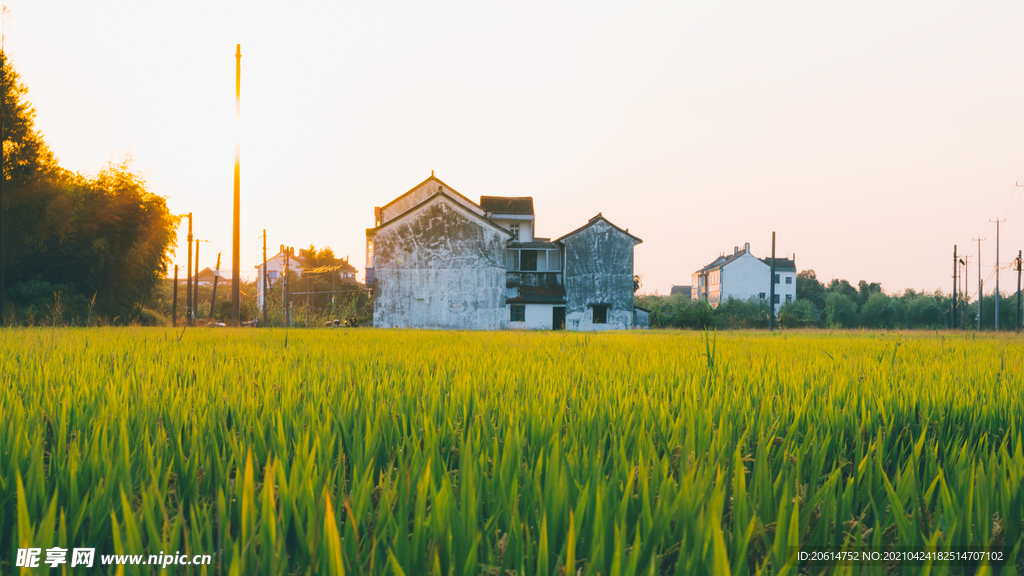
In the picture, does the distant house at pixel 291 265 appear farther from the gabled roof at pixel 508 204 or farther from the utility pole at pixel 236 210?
the utility pole at pixel 236 210

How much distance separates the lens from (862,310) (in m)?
63.4

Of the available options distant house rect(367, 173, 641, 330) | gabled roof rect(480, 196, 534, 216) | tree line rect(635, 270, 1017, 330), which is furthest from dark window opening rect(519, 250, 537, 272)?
tree line rect(635, 270, 1017, 330)

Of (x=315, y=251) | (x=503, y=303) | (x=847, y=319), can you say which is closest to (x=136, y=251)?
(x=503, y=303)

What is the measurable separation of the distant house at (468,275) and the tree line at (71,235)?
11348 millimetres

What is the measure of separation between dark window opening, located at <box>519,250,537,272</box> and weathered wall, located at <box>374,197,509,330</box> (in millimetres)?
6447

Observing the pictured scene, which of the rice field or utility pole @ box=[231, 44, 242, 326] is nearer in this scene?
the rice field

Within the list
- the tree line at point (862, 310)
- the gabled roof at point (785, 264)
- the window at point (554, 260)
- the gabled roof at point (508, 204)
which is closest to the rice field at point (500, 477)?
the window at point (554, 260)

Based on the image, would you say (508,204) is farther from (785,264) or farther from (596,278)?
(785,264)

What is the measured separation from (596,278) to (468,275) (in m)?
9.47

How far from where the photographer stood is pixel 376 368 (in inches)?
146

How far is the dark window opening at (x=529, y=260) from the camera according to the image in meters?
35.6

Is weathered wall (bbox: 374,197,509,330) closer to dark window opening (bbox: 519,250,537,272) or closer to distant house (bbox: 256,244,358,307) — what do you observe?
dark window opening (bbox: 519,250,537,272)

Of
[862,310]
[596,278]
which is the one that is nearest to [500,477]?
[596,278]

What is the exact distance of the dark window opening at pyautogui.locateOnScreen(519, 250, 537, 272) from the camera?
3562 cm
